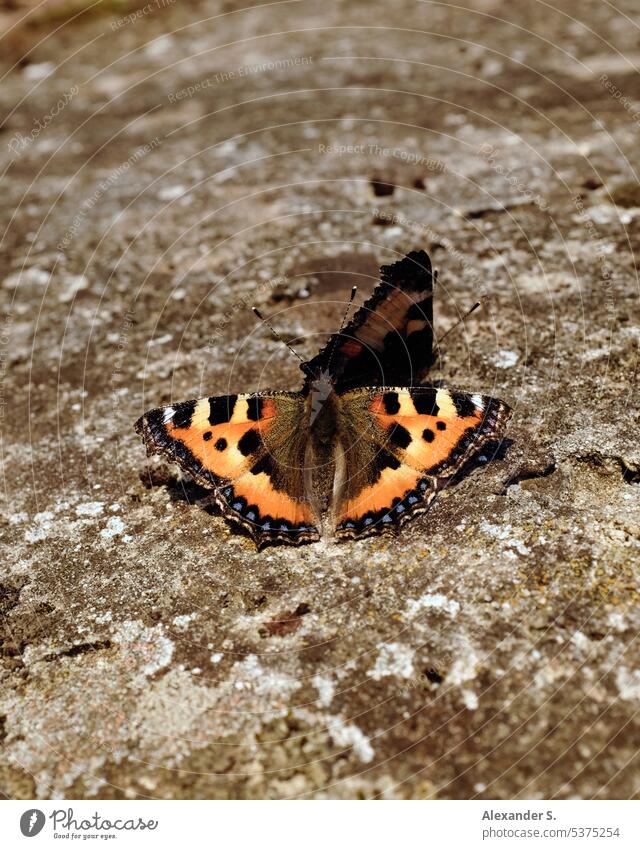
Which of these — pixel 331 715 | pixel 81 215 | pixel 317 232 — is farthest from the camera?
pixel 81 215

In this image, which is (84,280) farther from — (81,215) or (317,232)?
(317,232)

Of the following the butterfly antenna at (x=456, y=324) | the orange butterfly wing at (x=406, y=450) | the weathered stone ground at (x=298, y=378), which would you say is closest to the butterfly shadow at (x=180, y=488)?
the weathered stone ground at (x=298, y=378)

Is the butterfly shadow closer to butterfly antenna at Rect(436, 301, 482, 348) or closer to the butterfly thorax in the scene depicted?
the butterfly thorax

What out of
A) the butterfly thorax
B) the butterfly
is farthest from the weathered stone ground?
the butterfly thorax

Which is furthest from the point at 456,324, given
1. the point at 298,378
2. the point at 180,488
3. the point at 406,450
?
the point at 180,488
